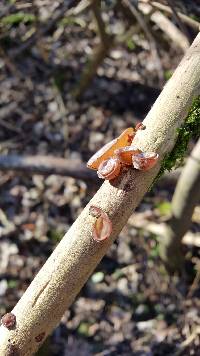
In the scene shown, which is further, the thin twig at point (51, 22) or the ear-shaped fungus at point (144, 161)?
the thin twig at point (51, 22)

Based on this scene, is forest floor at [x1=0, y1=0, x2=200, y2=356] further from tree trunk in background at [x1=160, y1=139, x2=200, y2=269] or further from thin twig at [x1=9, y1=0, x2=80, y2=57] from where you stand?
tree trunk in background at [x1=160, y1=139, x2=200, y2=269]

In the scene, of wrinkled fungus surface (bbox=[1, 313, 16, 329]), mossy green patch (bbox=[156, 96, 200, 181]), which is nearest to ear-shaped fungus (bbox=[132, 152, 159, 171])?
mossy green patch (bbox=[156, 96, 200, 181])

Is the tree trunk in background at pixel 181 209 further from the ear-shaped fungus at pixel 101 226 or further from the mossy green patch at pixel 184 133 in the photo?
the ear-shaped fungus at pixel 101 226

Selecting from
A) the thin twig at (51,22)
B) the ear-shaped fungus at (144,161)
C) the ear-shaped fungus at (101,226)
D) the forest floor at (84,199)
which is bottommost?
the forest floor at (84,199)

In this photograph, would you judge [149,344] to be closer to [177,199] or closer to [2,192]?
[177,199]

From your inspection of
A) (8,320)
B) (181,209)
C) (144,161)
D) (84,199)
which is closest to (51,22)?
(181,209)

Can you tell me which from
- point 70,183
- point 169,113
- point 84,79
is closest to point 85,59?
point 84,79

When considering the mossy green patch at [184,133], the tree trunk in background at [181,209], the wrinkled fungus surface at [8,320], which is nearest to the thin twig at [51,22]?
the tree trunk in background at [181,209]
